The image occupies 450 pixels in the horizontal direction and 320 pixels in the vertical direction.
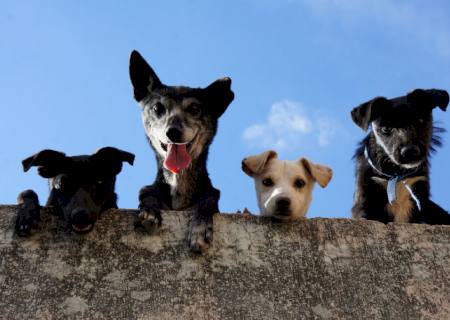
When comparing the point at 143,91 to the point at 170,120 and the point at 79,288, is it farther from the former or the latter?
the point at 79,288

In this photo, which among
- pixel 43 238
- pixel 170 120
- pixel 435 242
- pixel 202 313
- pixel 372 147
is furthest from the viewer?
pixel 372 147

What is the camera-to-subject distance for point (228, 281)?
5.04 meters

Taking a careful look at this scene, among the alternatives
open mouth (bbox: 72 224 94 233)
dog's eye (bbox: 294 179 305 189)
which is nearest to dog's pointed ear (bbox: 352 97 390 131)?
dog's eye (bbox: 294 179 305 189)

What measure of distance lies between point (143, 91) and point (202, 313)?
10.5ft

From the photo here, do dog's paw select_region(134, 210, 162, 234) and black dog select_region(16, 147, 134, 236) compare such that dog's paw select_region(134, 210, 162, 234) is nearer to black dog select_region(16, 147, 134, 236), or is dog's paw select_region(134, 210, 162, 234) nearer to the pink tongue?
black dog select_region(16, 147, 134, 236)

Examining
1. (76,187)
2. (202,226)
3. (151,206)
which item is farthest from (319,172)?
(76,187)

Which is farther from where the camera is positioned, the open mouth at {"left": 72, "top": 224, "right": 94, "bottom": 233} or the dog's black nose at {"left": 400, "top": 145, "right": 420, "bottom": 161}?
the dog's black nose at {"left": 400, "top": 145, "right": 420, "bottom": 161}

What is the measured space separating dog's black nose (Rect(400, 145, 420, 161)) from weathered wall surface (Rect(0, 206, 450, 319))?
1218 millimetres

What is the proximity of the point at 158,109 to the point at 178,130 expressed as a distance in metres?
0.59

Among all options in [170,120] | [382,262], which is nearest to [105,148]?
[170,120]

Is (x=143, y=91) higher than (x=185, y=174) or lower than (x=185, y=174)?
higher

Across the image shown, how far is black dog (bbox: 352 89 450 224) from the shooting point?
6742 mm

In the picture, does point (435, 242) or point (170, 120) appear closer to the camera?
point (435, 242)

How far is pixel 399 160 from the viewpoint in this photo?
22.1 feet
